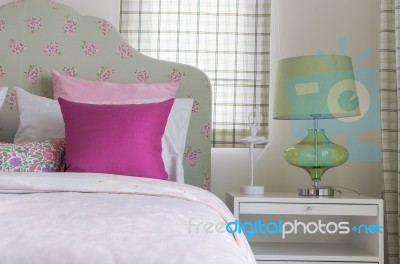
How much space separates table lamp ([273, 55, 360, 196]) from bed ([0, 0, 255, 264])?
0.43 meters

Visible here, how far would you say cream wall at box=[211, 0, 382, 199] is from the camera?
9.25 ft

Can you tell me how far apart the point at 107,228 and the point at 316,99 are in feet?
4.80

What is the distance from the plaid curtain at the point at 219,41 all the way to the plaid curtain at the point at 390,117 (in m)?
0.57

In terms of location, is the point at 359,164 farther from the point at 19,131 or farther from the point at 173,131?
the point at 19,131

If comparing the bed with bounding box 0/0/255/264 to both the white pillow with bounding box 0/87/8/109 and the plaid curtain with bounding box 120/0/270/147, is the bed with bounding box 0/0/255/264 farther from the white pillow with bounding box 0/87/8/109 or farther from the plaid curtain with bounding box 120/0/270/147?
the plaid curtain with bounding box 120/0/270/147

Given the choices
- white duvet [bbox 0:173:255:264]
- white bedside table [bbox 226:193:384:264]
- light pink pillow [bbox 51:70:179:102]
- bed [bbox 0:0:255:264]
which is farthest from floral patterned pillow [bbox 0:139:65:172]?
white bedside table [bbox 226:193:384:264]

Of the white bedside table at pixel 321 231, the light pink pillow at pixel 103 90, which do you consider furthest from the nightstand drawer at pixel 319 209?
the light pink pillow at pixel 103 90

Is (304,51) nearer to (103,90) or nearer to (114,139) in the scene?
(103,90)

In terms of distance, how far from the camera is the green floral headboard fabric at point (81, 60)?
2.68 meters

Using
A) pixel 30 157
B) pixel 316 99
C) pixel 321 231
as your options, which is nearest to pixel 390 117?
pixel 316 99

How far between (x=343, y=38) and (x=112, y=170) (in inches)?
57.4

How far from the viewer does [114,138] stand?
2.10 m

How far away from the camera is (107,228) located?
106 centimetres

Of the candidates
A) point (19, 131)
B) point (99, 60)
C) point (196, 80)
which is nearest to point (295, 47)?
point (196, 80)
